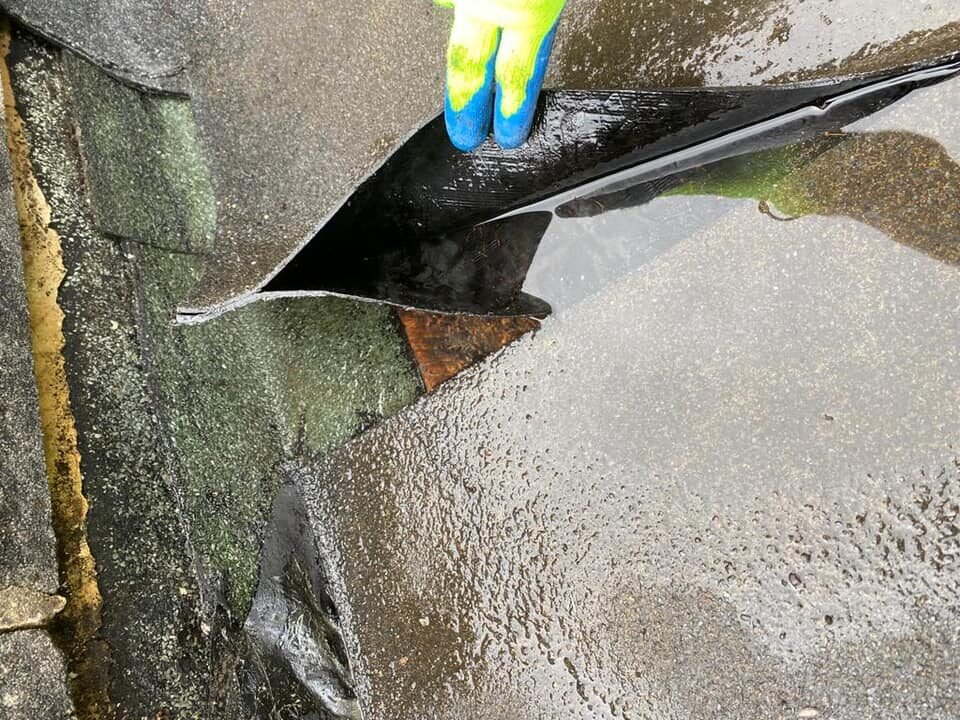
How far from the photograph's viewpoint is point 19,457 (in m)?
1.77

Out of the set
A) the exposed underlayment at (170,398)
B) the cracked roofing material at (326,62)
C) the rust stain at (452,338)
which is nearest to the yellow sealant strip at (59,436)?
the exposed underlayment at (170,398)

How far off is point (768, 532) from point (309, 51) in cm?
224

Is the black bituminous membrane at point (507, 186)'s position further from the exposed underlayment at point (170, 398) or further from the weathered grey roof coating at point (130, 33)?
the weathered grey roof coating at point (130, 33)

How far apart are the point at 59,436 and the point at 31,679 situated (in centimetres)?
61

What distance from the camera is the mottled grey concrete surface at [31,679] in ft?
5.38

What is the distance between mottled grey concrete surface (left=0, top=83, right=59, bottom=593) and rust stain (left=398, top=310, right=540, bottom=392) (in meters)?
1.10

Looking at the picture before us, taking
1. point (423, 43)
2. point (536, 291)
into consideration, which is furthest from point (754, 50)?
point (423, 43)

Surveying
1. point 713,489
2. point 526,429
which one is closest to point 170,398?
point 526,429

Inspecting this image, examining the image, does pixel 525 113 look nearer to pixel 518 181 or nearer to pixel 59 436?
pixel 518 181

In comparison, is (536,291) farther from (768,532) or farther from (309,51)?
(309,51)

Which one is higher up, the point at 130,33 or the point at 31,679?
the point at 130,33

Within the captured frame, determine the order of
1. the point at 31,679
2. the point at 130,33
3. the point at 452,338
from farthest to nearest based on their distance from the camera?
the point at 130,33 → the point at 452,338 → the point at 31,679

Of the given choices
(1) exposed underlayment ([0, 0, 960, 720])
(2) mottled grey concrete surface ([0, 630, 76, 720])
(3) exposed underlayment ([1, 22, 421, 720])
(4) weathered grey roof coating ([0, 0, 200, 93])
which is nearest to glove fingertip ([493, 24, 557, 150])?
(1) exposed underlayment ([0, 0, 960, 720])

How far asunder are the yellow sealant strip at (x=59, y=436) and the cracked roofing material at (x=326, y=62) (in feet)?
1.28
